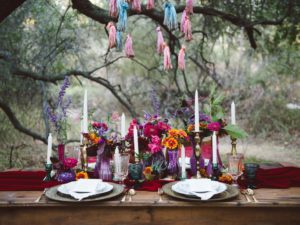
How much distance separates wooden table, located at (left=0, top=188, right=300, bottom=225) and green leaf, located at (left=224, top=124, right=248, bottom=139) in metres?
0.47

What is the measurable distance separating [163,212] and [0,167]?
4049 millimetres

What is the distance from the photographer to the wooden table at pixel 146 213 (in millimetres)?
1954

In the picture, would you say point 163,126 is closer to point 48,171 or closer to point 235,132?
point 235,132

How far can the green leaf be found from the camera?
2344 mm

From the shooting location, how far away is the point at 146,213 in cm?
196

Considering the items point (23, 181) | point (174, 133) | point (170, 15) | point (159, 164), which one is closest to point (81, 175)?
point (23, 181)

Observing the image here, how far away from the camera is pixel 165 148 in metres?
2.40

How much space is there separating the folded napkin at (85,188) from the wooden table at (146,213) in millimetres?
48

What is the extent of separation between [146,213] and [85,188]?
302 mm

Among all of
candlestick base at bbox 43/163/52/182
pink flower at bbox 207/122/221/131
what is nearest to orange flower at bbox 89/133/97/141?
candlestick base at bbox 43/163/52/182

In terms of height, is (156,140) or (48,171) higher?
(156,140)

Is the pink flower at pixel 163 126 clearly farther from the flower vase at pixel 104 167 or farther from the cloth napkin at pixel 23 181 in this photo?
the cloth napkin at pixel 23 181

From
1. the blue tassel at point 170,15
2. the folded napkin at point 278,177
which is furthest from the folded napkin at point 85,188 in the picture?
the blue tassel at point 170,15

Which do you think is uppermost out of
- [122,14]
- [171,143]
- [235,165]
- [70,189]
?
[122,14]
